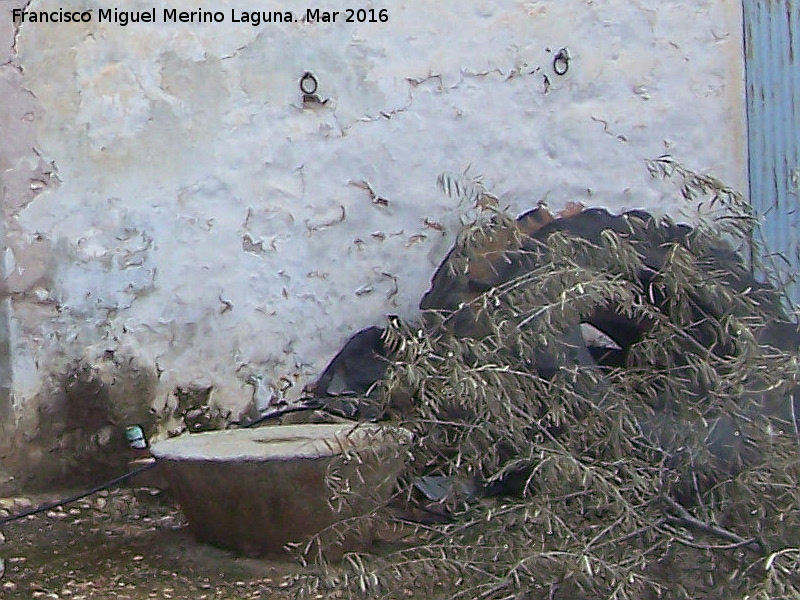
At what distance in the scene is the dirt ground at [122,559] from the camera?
2.97 m

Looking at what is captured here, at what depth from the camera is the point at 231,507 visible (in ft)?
10.1

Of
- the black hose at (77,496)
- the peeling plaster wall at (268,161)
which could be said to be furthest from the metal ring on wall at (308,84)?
the black hose at (77,496)

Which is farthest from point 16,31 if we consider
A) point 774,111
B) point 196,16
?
point 774,111

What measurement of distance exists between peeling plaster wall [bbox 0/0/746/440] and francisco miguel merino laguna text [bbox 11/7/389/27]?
0.09 feet

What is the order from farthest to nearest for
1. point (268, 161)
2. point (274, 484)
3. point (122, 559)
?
point (268, 161) → point (122, 559) → point (274, 484)

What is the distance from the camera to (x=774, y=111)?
440 centimetres

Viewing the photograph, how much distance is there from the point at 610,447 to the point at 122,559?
1637 millimetres

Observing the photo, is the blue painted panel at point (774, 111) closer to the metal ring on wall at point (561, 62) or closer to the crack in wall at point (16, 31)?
the metal ring on wall at point (561, 62)

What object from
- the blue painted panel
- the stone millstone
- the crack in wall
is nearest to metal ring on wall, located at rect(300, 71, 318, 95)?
the crack in wall

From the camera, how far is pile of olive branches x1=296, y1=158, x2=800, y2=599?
237 cm

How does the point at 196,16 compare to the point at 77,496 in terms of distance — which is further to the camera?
the point at 196,16

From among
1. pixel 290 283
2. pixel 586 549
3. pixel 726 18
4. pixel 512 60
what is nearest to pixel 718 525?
pixel 586 549

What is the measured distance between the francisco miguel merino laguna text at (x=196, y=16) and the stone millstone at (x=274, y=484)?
1.60 meters

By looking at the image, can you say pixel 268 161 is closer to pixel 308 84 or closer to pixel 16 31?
pixel 308 84
